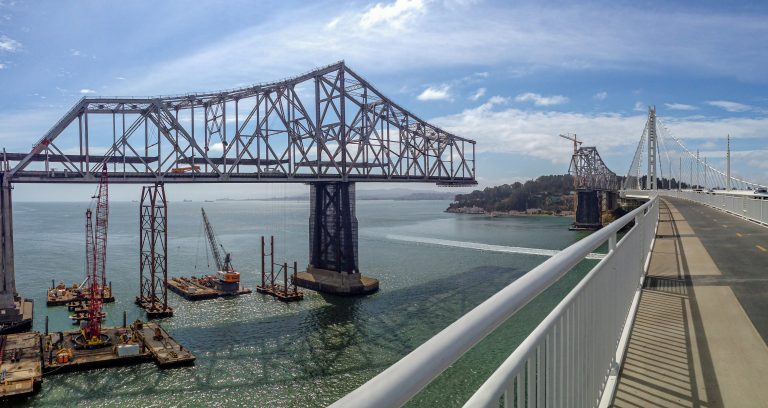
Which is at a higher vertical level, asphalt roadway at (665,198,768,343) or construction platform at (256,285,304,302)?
asphalt roadway at (665,198,768,343)

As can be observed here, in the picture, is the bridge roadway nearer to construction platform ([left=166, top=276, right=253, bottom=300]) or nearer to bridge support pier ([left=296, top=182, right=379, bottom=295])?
bridge support pier ([left=296, top=182, right=379, bottom=295])

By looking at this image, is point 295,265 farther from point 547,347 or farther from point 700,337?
point 547,347

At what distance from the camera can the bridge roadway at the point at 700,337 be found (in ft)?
11.0

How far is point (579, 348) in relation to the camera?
9.02ft

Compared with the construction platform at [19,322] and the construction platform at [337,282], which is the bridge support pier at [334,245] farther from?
the construction platform at [19,322]

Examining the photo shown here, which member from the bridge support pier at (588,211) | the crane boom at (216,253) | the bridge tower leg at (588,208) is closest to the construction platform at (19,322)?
the crane boom at (216,253)

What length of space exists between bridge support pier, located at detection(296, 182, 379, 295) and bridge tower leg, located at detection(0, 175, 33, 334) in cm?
1878

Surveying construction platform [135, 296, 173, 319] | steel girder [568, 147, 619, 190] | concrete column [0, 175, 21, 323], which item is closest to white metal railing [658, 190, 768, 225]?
construction platform [135, 296, 173, 319]

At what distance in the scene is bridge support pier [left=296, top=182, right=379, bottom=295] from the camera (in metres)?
40.6

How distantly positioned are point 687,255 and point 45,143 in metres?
41.3

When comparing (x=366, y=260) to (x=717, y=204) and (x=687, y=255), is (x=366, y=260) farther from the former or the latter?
(x=687, y=255)

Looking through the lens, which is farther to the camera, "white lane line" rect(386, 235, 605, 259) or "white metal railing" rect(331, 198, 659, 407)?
"white lane line" rect(386, 235, 605, 259)

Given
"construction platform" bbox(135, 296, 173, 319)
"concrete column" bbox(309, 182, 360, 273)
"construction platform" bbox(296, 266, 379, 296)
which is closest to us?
"construction platform" bbox(135, 296, 173, 319)

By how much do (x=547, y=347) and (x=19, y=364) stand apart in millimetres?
28113
